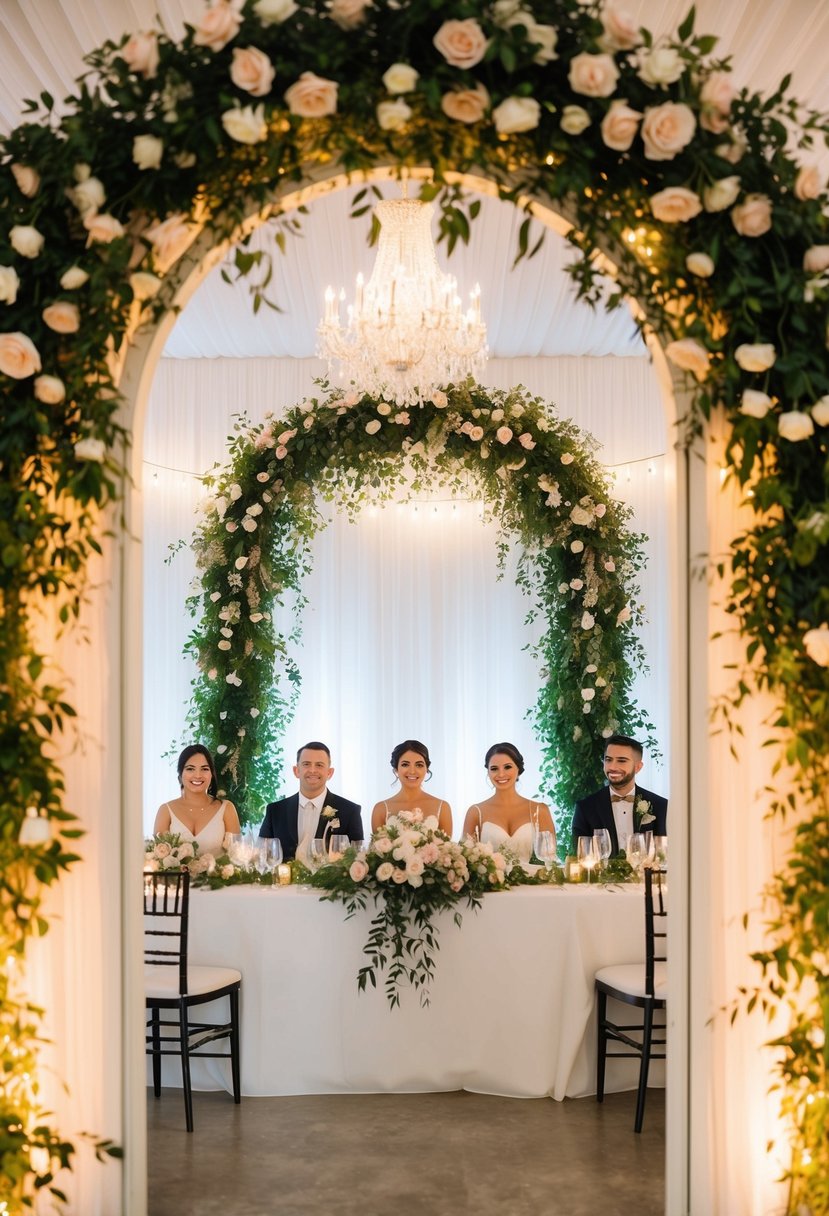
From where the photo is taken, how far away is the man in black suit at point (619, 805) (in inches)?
242

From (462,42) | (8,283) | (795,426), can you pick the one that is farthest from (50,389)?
(795,426)

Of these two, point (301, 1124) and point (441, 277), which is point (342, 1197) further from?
point (441, 277)

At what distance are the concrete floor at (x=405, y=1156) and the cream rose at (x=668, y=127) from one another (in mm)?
3176

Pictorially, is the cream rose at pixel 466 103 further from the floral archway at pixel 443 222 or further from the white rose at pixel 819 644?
the white rose at pixel 819 644

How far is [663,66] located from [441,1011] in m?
3.69

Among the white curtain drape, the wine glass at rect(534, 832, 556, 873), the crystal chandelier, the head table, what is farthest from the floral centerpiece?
the white curtain drape

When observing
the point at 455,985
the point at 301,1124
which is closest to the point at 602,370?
the point at 455,985

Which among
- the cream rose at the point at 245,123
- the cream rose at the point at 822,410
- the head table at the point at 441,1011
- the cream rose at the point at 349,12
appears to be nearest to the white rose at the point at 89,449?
the cream rose at the point at 245,123

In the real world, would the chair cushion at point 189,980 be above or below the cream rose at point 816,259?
below

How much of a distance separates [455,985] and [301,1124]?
82 cm

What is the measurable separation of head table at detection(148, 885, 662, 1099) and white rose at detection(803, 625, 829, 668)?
2.49 m

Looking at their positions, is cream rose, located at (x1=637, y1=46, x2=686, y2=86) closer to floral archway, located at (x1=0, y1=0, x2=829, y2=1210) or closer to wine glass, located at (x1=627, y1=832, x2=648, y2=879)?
floral archway, located at (x1=0, y1=0, x2=829, y2=1210)

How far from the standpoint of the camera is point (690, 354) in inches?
113

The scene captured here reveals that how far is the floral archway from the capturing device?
279 cm
